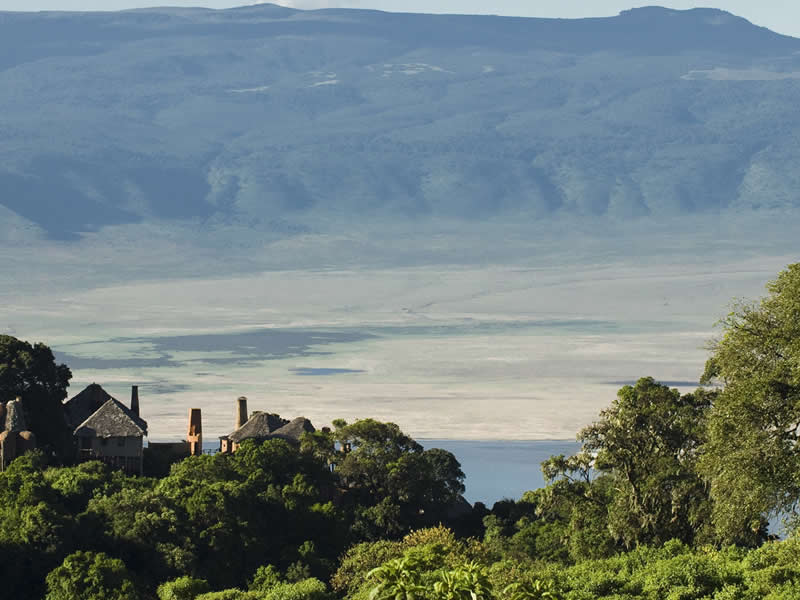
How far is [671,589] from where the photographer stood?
52.4 m

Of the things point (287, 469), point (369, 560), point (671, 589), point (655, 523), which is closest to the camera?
point (671, 589)

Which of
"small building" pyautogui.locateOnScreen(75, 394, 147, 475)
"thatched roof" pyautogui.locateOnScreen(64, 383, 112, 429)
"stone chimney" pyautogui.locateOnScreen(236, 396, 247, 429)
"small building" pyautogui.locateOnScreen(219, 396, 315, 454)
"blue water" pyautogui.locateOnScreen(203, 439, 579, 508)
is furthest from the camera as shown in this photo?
"blue water" pyautogui.locateOnScreen(203, 439, 579, 508)

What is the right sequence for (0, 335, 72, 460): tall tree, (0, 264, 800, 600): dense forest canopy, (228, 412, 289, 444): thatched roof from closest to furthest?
(0, 264, 800, 600): dense forest canopy, (0, 335, 72, 460): tall tree, (228, 412, 289, 444): thatched roof

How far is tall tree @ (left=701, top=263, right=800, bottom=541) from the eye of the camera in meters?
44.8

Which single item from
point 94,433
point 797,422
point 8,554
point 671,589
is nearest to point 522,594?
point 797,422

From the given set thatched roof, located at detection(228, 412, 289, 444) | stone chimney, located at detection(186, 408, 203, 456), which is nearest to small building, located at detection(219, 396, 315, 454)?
thatched roof, located at detection(228, 412, 289, 444)

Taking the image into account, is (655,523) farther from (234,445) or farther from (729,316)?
(234,445)

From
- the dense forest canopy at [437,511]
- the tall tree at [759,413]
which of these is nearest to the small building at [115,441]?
the dense forest canopy at [437,511]

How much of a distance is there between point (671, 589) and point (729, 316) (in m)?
9.79

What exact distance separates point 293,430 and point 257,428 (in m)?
2.12

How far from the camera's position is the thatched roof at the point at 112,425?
88.6 m

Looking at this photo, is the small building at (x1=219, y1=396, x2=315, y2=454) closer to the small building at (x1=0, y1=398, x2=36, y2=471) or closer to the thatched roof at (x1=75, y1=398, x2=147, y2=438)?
the thatched roof at (x1=75, y1=398, x2=147, y2=438)

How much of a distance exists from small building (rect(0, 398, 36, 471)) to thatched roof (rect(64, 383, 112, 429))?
6323 millimetres

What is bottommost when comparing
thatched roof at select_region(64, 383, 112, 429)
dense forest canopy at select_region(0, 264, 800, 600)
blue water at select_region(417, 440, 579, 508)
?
blue water at select_region(417, 440, 579, 508)
